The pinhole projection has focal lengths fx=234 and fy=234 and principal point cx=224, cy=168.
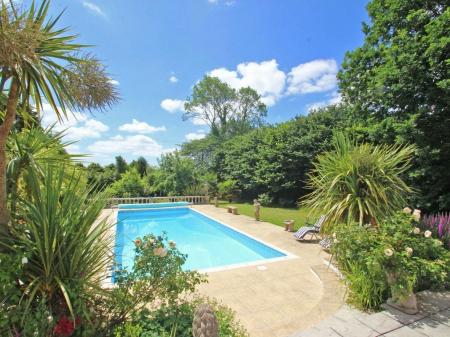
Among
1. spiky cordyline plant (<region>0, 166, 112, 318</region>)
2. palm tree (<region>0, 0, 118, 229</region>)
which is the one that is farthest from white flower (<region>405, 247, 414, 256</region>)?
palm tree (<region>0, 0, 118, 229</region>)

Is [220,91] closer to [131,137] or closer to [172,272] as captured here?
[131,137]

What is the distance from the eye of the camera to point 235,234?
32.3 ft

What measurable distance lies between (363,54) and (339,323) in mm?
10424

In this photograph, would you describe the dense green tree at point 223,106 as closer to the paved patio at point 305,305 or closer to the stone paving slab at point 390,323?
the paved patio at point 305,305

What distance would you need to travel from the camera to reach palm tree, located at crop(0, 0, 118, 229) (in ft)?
5.79

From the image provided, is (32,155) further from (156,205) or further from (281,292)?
(156,205)

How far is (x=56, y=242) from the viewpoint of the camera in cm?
215

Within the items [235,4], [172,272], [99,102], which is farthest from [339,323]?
[235,4]

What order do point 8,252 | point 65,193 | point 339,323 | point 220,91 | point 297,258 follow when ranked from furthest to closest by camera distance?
point 220,91, point 297,258, point 339,323, point 65,193, point 8,252

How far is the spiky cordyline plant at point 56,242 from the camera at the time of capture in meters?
2.10

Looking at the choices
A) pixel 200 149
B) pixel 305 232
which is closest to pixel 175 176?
pixel 200 149

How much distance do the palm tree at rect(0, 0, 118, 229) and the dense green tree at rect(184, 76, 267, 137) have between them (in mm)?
27237

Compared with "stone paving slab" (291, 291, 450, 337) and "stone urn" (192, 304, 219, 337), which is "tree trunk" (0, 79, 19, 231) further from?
"stone paving slab" (291, 291, 450, 337)

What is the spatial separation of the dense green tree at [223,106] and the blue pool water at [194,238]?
55.4 feet
